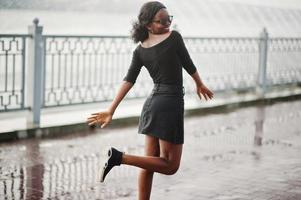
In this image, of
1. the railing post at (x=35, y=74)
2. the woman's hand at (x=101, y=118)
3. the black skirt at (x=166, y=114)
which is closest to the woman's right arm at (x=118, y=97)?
the woman's hand at (x=101, y=118)

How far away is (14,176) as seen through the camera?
6.50 metres

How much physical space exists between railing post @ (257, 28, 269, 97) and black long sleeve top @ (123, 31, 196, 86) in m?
9.25

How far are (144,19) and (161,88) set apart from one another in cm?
54

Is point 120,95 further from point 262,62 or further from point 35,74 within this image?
point 262,62

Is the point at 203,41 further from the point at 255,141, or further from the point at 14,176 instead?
the point at 14,176

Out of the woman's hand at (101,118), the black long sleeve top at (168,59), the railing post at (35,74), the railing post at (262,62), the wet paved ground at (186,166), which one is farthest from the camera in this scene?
the railing post at (262,62)

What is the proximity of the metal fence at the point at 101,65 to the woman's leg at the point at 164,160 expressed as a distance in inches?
172

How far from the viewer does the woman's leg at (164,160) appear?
4.75 meters

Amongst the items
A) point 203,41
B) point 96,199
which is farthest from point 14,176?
point 203,41

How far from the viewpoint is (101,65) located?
10.7 m

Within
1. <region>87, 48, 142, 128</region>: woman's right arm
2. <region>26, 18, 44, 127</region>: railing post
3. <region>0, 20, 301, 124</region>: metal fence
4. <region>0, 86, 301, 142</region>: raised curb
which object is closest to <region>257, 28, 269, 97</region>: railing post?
<region>0, 20, 301, 124</region>: metal fence

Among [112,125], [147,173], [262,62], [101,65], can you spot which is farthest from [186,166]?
[262,62]

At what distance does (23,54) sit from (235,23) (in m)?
39.1

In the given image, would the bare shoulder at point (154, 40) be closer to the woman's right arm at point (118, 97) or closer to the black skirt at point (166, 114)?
the woman's right arm at point (118, 97)
